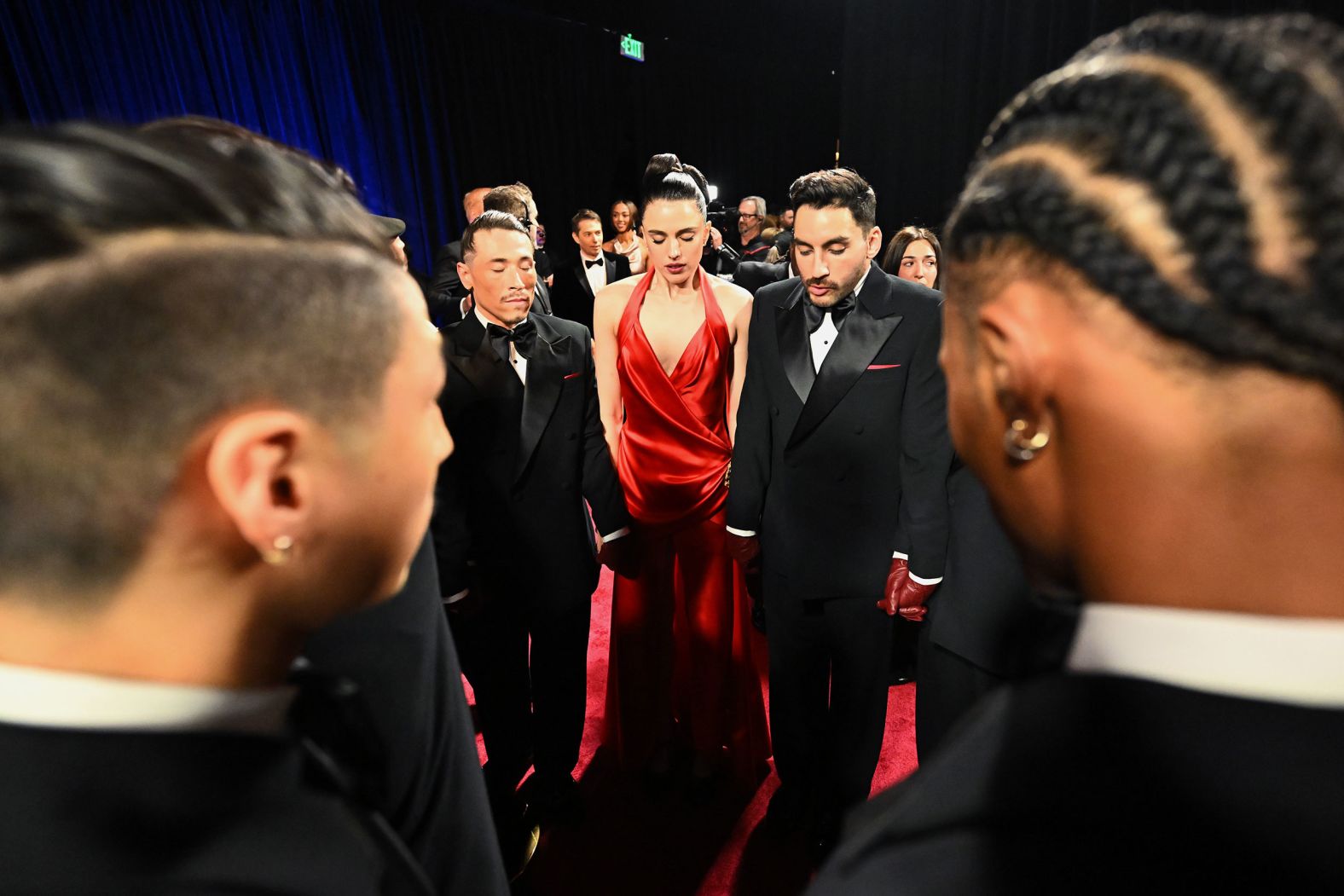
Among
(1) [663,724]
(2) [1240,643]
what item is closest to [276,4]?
(1) [663,724]

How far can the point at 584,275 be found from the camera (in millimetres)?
5773

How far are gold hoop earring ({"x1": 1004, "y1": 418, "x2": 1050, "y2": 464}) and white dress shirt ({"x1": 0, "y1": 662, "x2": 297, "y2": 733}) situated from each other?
0.63 meters

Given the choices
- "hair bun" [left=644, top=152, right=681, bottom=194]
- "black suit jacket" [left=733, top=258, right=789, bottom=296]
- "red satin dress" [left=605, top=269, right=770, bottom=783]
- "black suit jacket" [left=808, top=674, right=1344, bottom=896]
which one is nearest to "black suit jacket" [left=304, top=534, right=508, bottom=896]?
"black suit jacket" [left=808, top=674, right=1344, bottom=896]

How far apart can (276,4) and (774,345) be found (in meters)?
5.61

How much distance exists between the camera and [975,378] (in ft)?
1.85

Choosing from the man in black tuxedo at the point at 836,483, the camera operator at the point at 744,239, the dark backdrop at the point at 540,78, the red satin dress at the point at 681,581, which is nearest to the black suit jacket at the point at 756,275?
the camera operator at the point at 744,239

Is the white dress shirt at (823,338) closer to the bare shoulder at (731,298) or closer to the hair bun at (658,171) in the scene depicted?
the bare shoulder at (731,298)

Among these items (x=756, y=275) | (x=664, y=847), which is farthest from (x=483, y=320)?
(x=756, y=275)

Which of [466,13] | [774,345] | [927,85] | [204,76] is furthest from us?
[927,85]

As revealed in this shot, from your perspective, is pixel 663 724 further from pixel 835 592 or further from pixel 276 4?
pixel 276 4

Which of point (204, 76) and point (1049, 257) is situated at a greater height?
point (204, 76)

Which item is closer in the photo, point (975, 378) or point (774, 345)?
point (975, 378)

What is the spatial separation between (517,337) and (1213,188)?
1.74 meters

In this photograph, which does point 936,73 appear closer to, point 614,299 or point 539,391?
point 614,299
